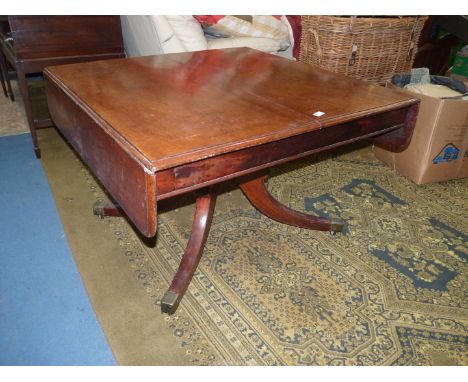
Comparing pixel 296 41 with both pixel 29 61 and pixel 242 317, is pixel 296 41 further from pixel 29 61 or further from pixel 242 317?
pixel 242 317

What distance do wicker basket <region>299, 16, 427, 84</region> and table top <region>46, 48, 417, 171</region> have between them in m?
0.72

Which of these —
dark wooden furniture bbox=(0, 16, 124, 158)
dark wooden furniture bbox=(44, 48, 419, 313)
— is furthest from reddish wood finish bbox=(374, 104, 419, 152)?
dark wooden furniture bbox=(0, 16, 124, 158)

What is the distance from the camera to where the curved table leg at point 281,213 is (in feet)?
5.34

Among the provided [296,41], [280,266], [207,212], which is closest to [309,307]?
[280,266]

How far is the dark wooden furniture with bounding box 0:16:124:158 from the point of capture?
1.93 metres

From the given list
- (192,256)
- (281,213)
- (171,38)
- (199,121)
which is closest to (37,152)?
(171,38)

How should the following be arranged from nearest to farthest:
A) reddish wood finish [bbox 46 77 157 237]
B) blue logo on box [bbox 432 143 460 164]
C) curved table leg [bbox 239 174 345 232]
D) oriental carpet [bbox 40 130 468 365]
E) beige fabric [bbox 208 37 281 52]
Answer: reddish wood finish [bbox 46 77 157 237] < oriental carpet [bbox 40 130 468 365] < curved table leg [bbox 239 174 345 232] < blue logo on box [bbox 432 143 460 164] < beige fabric [bbox 208 37 281 52]

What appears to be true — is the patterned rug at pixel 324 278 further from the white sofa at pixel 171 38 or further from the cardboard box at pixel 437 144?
the white sofa at pixel 171 38

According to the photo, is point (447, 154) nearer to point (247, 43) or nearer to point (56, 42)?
point (247, 43)

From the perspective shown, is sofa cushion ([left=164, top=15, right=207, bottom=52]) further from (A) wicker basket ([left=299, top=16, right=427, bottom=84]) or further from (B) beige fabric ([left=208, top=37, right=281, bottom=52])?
(A) wicker basket ([left=299, top=16, right=427, bottom=84])

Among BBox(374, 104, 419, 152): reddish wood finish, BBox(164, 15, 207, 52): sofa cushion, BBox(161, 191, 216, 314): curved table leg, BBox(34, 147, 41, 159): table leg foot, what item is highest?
BBox(164, 15, 207, 52): sofa cushion

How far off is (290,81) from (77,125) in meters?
0.73

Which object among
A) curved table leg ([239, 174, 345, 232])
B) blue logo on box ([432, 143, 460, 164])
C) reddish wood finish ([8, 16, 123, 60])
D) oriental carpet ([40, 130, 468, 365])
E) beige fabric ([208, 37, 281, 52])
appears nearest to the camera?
oriental carpet ([40, 130, 468, 365])

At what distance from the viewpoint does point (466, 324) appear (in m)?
1.30
